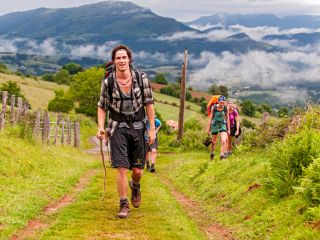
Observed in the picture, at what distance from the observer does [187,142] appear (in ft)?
124

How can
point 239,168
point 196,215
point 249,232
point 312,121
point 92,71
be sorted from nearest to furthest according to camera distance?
1. point 249,232
2. point 196,215
3. point 312,121
4. point 239,168
5. point 92,71

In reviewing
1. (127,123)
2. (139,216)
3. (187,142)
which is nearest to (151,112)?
(127,123)

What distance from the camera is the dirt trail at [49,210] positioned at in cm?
798

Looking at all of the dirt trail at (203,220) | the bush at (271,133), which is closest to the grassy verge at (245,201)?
the dirt trail at (203,220)

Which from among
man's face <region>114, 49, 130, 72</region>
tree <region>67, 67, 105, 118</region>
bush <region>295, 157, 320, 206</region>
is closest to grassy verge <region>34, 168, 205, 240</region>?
bush <region>295, 157, 320, 206</region>

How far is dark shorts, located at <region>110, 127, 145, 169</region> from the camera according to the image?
902cm

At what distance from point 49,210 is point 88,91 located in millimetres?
91499

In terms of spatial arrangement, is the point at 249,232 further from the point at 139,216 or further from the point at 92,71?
the point at 92,71

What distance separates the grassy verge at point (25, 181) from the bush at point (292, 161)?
485cm

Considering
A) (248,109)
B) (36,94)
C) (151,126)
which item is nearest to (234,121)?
(151,126)

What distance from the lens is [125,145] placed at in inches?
357

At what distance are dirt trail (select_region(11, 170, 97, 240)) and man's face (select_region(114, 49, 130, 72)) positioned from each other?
3096 millimetres

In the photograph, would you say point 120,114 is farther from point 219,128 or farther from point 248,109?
point 248,109

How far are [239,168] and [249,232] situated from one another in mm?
5104
